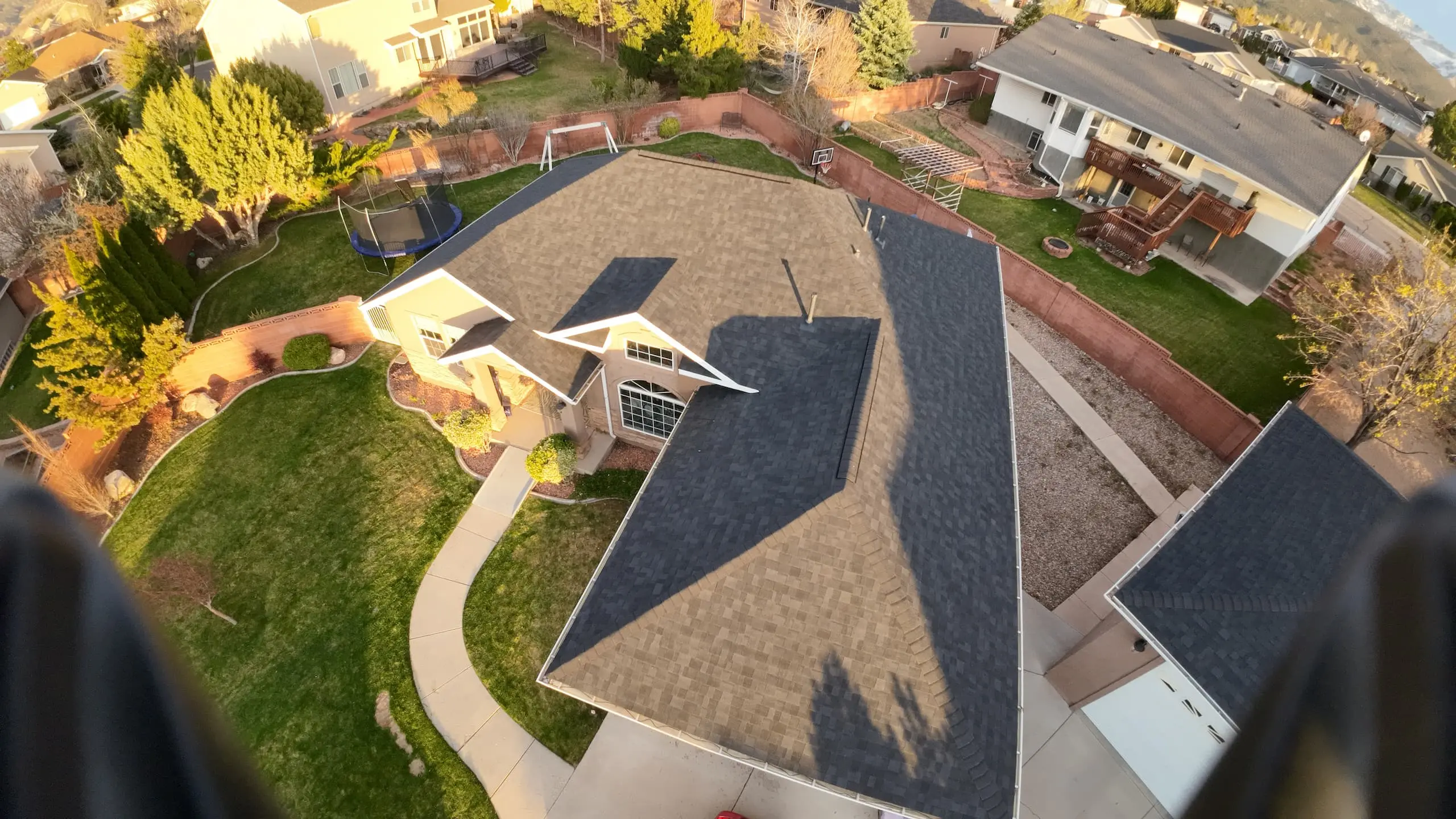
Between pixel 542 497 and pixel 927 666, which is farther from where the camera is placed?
pixel 542 497

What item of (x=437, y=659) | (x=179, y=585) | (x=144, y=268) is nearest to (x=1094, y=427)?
(x=437, y=659)

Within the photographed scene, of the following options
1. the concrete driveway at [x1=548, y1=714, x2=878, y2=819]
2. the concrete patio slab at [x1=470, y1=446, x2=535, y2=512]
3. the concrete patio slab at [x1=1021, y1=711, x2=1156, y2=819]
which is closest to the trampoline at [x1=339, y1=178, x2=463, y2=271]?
the concrete patio slab at [x1=470, y1=446, x2=535, y2=512]

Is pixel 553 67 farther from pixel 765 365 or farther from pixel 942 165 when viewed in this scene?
pixel 765 365

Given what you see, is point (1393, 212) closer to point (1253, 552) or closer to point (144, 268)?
point (1253, 552)

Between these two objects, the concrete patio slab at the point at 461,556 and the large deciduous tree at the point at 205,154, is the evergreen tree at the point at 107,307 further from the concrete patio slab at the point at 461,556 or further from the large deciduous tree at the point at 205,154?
the concrete patio slab at the point at 461,556

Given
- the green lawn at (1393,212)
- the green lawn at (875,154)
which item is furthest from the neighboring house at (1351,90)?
the green lawn at (875,154)

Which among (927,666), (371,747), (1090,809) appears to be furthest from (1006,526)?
(371,747)

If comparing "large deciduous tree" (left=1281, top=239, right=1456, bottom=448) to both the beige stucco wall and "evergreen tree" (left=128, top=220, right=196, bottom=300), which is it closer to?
the beige stucco wall
